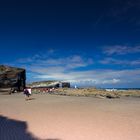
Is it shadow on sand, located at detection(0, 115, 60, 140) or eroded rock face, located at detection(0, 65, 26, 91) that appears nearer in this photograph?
shadow on sand, located at detection(0, 115, 60, 140)

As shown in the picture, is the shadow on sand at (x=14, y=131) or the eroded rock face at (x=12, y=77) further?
the eroded rock face at (x=12, y=77)

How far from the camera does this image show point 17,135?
993cm

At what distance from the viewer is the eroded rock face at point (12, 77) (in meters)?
48.4

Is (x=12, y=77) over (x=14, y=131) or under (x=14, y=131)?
over

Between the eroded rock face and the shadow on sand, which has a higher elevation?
the eroded rock face

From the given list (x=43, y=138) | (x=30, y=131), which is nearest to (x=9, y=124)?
(x=30, y=131)

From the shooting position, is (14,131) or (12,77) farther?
(12,77)

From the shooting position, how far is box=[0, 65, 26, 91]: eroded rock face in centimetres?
4840

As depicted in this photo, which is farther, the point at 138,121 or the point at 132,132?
the point at 138,121

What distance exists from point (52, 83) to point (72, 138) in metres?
70.0

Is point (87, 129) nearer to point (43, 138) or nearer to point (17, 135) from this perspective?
point (43, 138)

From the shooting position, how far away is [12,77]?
49.2 m

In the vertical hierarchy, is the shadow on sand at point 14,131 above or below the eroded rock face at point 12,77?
below

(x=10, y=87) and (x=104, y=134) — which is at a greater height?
(x=10, y=87)
